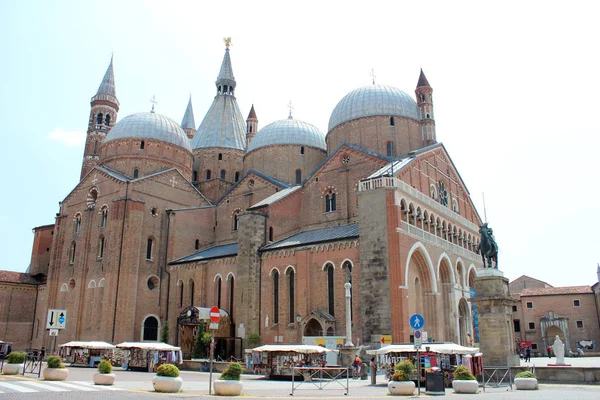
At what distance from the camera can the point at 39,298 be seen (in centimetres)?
4847

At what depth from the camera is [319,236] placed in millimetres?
34156

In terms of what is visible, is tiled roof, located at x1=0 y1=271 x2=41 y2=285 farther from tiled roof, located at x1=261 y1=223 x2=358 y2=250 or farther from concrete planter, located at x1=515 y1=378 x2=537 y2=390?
concrete planter, located at x1=515 y1=378 x2=537 y2=390

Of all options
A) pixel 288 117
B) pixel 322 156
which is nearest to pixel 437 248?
pixel 322 156

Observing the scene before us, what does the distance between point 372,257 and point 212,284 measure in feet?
48.9

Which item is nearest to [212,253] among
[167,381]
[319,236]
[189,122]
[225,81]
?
[319,236]

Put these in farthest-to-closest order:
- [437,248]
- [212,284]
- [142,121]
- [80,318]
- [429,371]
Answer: [142,121], [80,318], [212,284], [437,248], [429,371]

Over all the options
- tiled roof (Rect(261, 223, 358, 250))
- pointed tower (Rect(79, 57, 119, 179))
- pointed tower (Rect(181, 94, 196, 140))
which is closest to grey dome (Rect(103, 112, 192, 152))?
pointed tower (Rect(79, 57, 119, 179))

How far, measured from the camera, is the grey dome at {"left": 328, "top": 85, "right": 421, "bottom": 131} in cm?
4159

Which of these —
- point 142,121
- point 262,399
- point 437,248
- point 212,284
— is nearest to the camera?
point 262,399

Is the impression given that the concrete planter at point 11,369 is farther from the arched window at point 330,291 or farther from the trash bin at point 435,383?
the trash bin at point 435,383

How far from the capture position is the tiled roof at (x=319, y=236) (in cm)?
3216

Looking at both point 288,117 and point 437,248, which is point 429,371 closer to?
point 437,248

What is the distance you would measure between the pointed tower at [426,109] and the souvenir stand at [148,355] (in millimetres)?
24903

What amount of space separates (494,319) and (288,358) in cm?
933
